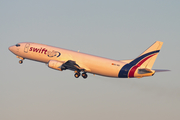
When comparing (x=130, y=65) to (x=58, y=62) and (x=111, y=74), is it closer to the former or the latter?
(x=111, y=74)

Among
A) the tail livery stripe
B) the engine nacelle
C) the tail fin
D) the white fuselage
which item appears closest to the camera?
the tail fin

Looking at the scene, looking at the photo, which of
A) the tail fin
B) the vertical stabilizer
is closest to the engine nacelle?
the tail fin

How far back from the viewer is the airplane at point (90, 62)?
2216 inches

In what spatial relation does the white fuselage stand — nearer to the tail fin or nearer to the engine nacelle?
the engine nacelle

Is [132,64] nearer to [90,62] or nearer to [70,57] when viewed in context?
[90,62]

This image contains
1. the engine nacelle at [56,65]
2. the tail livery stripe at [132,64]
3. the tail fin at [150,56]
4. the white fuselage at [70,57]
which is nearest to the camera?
the tail fin at [150,56]

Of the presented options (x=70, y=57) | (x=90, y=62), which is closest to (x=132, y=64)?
(x=90, y=62)

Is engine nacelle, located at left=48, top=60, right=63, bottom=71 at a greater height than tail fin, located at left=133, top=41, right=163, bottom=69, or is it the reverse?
tail fin, located at left=133, top=41, right=163, bottom=69

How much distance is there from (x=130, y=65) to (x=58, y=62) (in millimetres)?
13192

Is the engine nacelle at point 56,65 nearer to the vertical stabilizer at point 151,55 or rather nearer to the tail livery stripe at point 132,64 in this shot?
the tail livery stripe at point 132,64

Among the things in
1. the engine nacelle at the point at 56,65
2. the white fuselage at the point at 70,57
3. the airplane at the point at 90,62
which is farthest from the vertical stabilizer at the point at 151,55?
the engine nacelle at the point at 56,65

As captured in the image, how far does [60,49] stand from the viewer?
62.4 m

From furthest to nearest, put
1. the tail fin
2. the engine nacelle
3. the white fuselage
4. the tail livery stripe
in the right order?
the engine nacelle → the white fuselage → the tail livery stripe → the tail fin

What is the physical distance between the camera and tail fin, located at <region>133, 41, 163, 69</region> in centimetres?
5609
